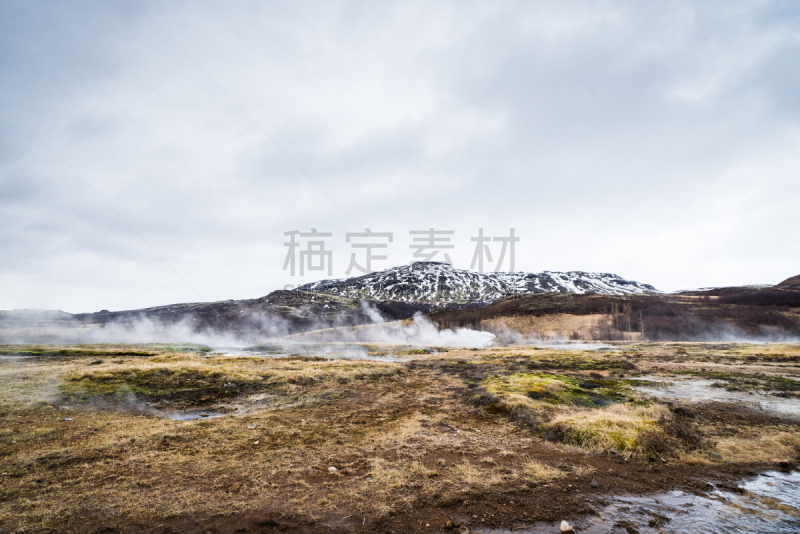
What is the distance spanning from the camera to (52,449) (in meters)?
10.9

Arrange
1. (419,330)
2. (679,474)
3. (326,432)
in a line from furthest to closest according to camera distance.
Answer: (419,330) → (326,432) → (679,474)

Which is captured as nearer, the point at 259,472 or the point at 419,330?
the point at 259,472

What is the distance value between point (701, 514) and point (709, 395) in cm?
1755

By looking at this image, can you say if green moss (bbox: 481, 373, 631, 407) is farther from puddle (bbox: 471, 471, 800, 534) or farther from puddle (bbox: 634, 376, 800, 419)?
puddle (bbox: 471, 471, 800, 534)

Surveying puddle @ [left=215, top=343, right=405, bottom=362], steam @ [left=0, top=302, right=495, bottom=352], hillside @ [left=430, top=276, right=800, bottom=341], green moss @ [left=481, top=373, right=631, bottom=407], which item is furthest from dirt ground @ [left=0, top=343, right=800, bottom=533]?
hillside @ [left=430, top=276, right=800, bottom=341]

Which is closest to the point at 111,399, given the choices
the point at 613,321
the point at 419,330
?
the point at 419,330

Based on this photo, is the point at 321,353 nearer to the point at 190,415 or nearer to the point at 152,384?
the point at 152,384

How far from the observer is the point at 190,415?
16781 millimetres

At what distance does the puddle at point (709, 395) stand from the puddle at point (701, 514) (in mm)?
11765

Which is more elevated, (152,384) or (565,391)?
(565,391)

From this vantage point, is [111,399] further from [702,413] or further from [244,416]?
[702,413]

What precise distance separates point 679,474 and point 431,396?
42.1 ft

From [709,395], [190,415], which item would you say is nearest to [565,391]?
[709,395]

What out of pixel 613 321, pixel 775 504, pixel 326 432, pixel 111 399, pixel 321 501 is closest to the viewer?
pixel 775 504
